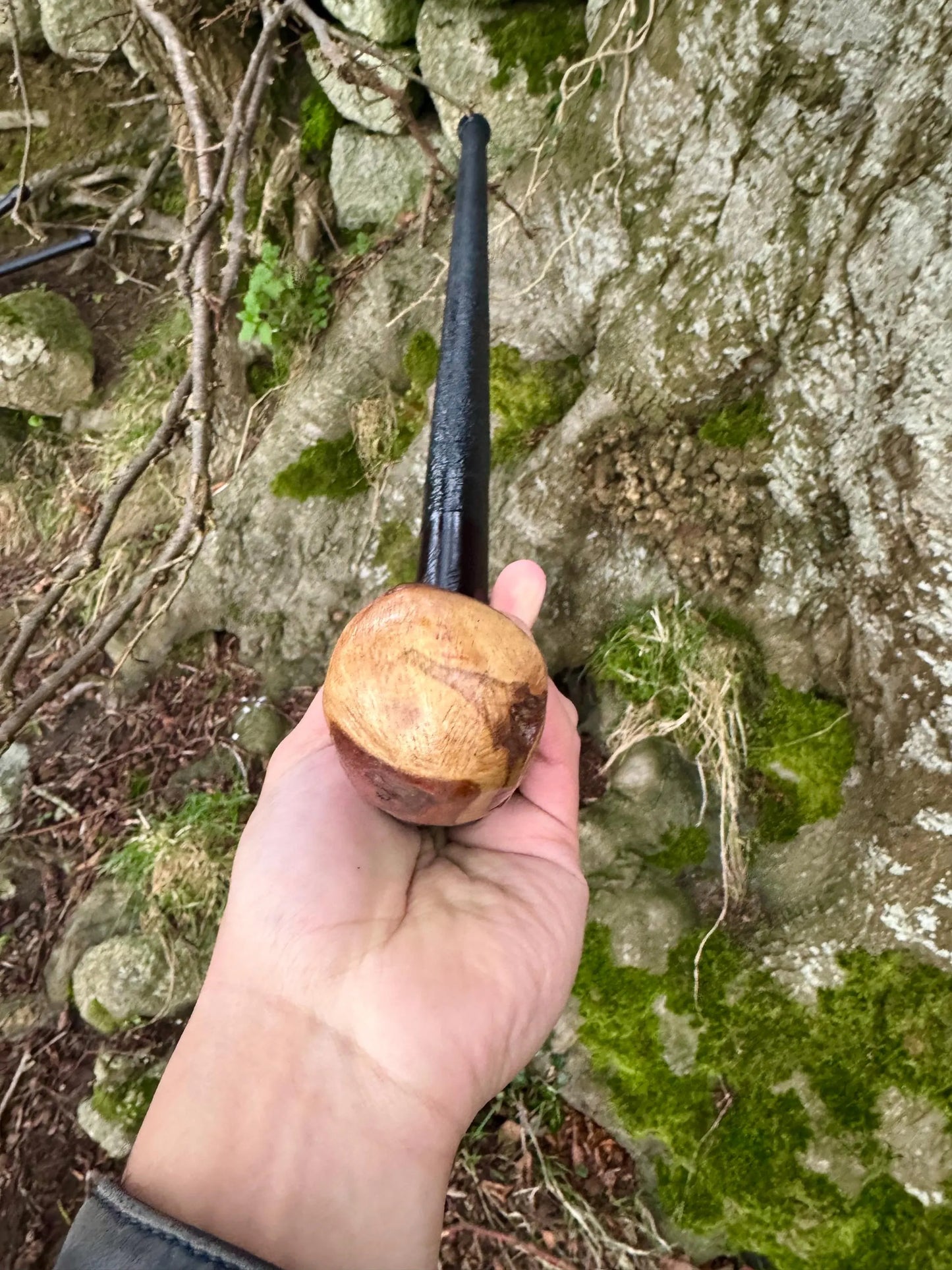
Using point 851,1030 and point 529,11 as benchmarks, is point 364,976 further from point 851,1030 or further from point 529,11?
point 529,11

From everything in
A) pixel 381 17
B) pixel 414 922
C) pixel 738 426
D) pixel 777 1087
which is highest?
pixel 381 17

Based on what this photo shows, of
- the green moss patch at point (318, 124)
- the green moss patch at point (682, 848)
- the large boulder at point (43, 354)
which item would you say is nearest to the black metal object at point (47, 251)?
the large boulder at point (43, 354)

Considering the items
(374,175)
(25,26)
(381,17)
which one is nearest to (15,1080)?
(374,175)

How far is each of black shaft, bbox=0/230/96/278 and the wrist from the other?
405cm

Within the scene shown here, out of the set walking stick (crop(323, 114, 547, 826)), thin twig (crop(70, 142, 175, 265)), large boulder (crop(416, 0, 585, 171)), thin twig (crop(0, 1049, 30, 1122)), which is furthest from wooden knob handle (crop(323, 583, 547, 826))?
thin twig (crop(70, 142, 175, 265))

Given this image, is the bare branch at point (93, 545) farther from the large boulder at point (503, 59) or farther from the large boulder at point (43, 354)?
the large boulder at point (43, 354)

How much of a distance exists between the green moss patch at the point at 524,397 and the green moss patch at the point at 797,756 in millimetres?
1138

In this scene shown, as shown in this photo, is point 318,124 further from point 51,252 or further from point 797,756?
point 797,756

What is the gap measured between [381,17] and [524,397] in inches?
63.0

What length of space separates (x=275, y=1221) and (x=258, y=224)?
3.51 m

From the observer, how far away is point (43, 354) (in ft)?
13.4

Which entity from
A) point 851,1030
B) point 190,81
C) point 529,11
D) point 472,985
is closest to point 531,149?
point 529,11

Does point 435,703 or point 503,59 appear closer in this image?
point 435,703

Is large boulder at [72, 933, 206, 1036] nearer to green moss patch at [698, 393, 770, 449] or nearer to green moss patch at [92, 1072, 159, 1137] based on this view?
green moss patch at [92, 1072, 159, 1137]
